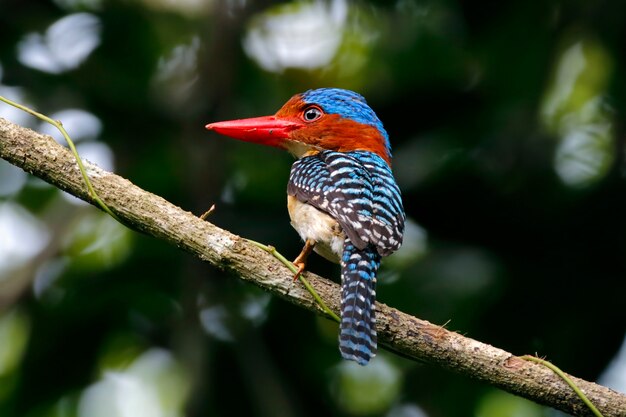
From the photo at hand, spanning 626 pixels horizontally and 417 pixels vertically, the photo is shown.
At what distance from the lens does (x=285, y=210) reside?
17.1ft

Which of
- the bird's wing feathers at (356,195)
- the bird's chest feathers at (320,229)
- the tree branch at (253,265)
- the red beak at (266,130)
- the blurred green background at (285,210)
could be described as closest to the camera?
the tree branch at (253,265)

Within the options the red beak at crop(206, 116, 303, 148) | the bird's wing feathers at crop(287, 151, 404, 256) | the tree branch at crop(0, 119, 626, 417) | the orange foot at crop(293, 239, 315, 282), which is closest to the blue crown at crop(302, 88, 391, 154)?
the red beak at crop(206, 116, 303, 148)

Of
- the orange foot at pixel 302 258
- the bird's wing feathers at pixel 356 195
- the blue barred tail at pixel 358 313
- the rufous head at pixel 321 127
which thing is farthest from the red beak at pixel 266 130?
the blue barred tail at pixel 358 313

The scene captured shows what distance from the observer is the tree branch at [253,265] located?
3.12 metres

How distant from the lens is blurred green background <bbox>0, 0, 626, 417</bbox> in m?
5.03

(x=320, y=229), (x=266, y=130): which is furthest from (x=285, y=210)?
(x=320, y=229)

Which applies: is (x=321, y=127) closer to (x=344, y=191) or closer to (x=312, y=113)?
(x=312, y=113)

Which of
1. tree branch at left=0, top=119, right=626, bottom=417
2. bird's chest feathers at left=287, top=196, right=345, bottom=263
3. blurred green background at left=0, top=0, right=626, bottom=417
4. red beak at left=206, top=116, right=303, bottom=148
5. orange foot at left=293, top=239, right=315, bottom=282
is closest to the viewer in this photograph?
tree branch at left=0, top=119, right=626, bottom=417

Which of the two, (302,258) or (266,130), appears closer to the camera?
(302,258)

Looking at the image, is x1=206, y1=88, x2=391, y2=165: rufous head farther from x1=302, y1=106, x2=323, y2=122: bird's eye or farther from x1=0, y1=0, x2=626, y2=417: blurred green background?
x1=0, y1=0, x2=626, y2=417: blurred green background

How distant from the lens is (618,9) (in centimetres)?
549

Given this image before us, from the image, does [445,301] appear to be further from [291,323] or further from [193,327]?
[193,327]

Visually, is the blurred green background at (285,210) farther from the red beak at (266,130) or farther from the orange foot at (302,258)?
the orange foot at (302,258)

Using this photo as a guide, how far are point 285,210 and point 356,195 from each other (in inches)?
62.3
